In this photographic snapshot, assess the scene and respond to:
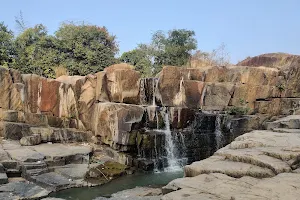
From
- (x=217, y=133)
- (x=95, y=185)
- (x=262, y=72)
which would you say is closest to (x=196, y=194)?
(x=95, y=185)

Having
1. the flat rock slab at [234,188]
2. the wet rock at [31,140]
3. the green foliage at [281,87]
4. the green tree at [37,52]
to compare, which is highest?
the green tree at [37,52]

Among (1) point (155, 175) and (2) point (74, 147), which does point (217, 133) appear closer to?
(1) point (155, 175)

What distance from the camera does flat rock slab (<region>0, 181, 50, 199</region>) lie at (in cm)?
582

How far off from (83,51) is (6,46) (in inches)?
138

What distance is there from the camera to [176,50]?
15594 millimetres

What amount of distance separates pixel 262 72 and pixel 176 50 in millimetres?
4725

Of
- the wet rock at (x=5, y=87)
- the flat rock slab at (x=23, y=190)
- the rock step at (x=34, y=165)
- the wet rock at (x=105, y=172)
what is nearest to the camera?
the flat rock slab at (x=23, y=190)

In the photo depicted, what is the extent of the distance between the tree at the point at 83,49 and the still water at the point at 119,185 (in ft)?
27.8

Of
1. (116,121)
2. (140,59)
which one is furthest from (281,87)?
(140,59)

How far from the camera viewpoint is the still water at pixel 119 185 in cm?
626

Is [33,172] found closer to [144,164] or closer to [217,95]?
[144,164]

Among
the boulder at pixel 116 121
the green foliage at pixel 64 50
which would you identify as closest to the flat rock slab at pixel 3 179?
the boulder at pixel 116 121

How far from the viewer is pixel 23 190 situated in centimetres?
607

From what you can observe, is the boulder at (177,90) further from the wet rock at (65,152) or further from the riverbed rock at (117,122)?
the wet rock at (65,152)
